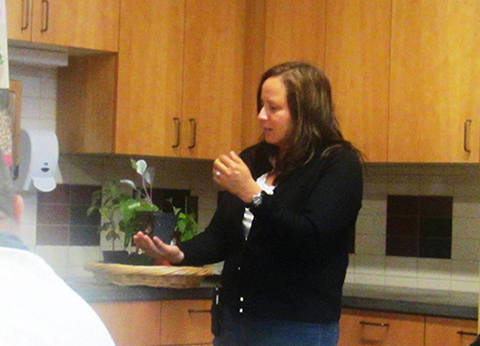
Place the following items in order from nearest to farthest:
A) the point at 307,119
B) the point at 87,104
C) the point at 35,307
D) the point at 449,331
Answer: the point at 35,307, the point at 307,119, the point at 449,331, the point at 87,104

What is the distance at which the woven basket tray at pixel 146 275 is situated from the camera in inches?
123

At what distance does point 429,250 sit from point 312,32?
1015mm

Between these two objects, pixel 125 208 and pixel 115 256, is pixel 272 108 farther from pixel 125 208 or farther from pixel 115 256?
pixel 115 256

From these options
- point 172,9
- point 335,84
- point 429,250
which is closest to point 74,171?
point 172,9

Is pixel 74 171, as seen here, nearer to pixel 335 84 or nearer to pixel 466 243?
pixel 335 84

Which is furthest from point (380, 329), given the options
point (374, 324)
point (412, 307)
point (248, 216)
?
point (248, 216)

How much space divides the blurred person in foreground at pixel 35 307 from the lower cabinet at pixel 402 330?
2.28m

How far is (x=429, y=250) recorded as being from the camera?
3598mm

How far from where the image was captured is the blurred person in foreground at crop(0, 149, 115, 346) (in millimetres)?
800

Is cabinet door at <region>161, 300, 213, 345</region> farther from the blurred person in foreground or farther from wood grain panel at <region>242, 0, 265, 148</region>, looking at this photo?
the blurred person in foreground

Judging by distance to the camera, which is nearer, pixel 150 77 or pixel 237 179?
pixel 237 179

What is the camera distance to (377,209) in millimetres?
3740

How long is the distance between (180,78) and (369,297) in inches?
47.3

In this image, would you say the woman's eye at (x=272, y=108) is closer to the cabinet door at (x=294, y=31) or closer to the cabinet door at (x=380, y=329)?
the cabinet door at (x=380, y=329)
